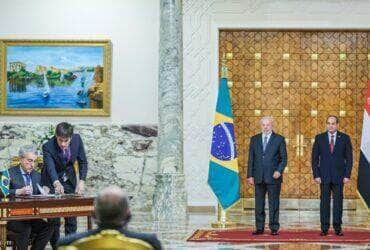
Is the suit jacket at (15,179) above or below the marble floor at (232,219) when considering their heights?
above

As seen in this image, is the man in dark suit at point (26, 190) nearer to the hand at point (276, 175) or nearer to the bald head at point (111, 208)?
the hand at point (276, 175)

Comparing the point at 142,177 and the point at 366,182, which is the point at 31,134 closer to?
the point at 142,177

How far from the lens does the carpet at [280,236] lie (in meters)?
12.2

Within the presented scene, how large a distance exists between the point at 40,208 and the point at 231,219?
28.8 feet

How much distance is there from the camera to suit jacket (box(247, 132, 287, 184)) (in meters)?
12.9

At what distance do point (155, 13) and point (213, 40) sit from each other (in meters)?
1.49

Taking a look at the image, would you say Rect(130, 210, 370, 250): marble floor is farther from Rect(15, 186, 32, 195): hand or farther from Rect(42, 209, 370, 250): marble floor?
Rect(15, 186, 32, 195): hand

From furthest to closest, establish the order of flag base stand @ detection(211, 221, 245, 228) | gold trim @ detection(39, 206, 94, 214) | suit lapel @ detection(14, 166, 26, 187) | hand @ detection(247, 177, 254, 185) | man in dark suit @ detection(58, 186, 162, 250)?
flag base stand @ detection(211, 221, 245, 228)
hand @ detection(247, 177, 254, 185)
suit lapel @ detection(14, 166, 26, 187)
gold trim @ detection(39, 206, 94, 214)
man in dark suit @ detection(58, 186, 162, 250)

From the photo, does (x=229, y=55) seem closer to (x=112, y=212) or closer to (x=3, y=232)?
(x=3, y=232)

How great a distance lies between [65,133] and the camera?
9602mm

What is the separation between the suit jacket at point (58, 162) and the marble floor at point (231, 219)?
177 cm

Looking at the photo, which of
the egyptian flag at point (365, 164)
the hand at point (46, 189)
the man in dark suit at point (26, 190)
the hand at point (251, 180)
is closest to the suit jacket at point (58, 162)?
the hand at point (46, 189)

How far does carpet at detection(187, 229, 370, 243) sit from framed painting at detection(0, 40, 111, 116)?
Answer: 6083mm

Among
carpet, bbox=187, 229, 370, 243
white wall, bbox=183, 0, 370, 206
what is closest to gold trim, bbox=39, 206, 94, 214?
carpet, bbox=187, 229, 370, 243
